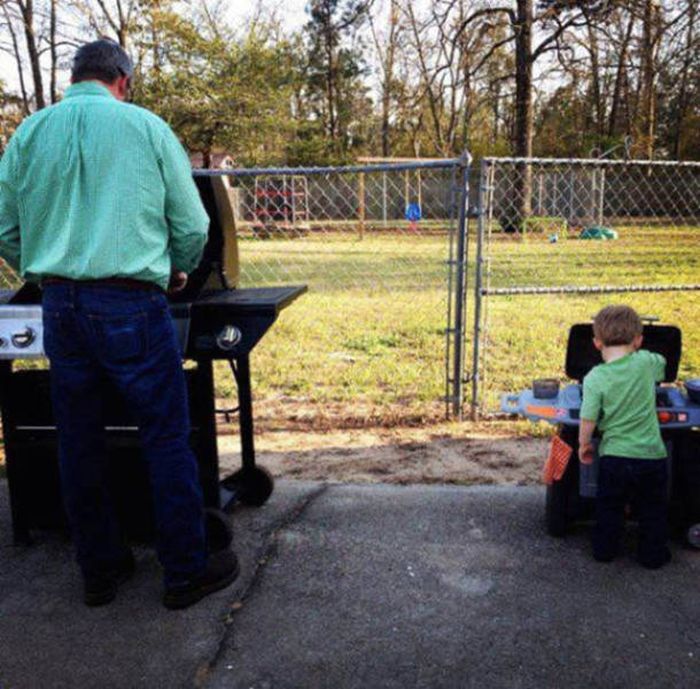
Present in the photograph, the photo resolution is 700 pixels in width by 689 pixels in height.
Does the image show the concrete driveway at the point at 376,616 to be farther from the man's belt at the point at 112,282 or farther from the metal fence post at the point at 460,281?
the metal fence post at the point at 460,281

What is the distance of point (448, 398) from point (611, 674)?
3.06m

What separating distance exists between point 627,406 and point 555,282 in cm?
959

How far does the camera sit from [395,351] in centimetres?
738

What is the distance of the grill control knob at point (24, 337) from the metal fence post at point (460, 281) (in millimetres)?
2943

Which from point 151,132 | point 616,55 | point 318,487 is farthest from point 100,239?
point 616,55

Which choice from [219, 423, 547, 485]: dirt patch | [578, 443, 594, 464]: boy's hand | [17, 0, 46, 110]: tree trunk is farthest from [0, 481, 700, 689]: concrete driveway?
[17, 0, 46, 110]: tree trunk

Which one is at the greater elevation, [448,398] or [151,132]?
[151,132]

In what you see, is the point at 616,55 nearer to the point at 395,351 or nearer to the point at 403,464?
the point at 395,351

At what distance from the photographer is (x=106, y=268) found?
2.38 metres

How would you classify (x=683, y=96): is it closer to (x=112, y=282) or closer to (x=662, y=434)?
(x=662, y=434)

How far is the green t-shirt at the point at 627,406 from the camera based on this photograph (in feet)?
9.37

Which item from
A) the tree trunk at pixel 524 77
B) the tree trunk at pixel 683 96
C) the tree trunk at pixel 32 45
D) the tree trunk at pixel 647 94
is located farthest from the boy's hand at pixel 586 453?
the tree trunk at pixel 683 96

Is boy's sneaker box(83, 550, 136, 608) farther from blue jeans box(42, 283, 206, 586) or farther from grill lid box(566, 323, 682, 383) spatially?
grill lid box(566, 323, 682, 383)

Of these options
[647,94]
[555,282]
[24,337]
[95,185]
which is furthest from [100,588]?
[647,94]
